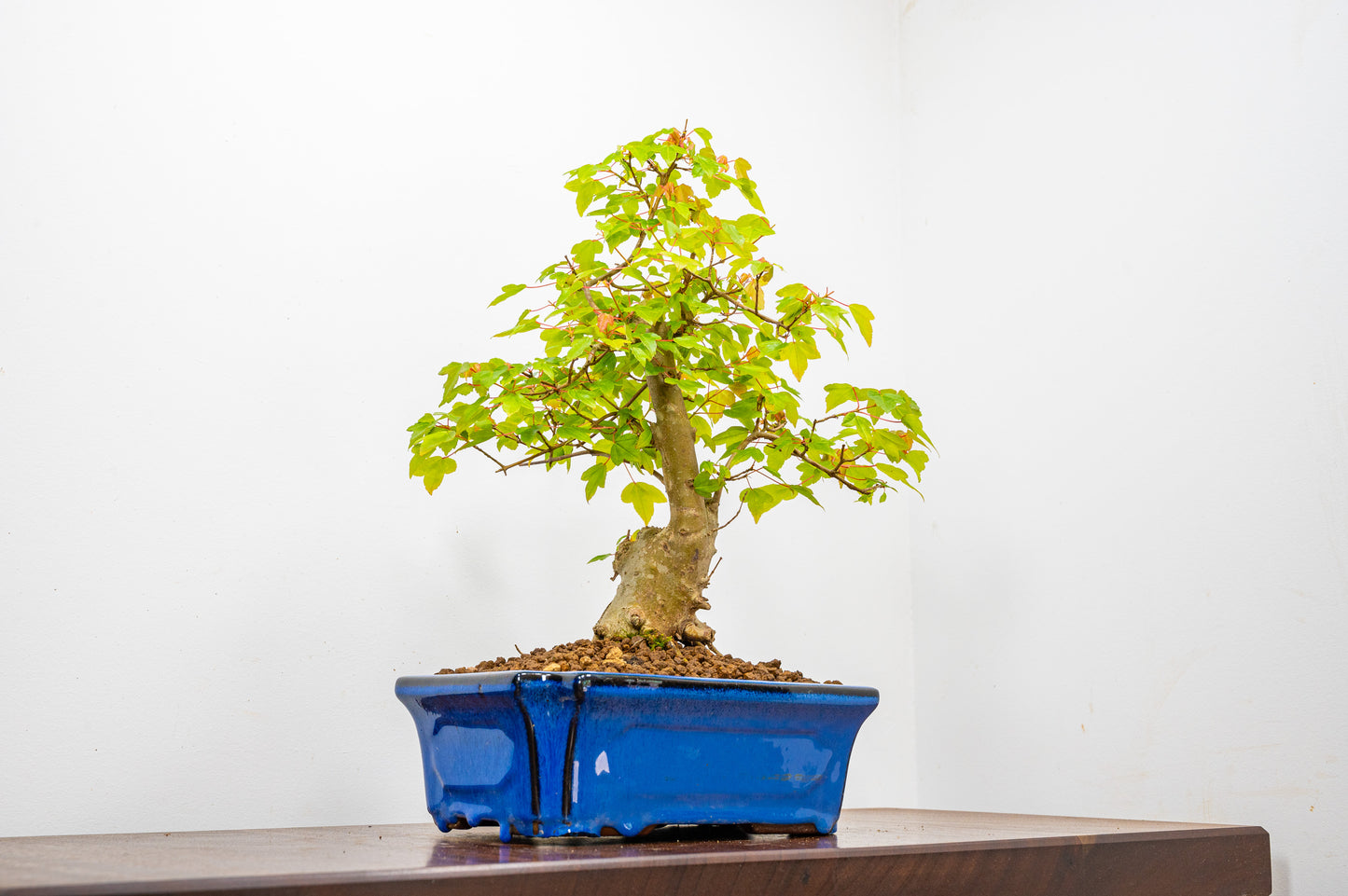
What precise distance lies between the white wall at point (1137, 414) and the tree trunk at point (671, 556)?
63 cm

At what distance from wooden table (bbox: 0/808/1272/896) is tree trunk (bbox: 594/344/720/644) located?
165mm

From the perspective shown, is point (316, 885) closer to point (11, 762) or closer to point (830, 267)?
point (11, 762)

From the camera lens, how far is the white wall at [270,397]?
98 centimetres

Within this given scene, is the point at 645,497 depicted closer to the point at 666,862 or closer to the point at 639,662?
the point at 639,662

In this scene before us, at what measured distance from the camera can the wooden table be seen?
0.53 m

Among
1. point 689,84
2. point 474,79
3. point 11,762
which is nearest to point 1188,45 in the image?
point 689,84

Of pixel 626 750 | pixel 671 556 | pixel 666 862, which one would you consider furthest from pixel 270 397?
pixel 666 862

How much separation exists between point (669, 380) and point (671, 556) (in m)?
0.15

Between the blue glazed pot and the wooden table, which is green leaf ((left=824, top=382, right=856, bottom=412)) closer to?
the blue glazed pot

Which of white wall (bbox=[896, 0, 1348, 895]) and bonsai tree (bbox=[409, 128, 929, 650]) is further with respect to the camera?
white wall (bbox=[896, 0, 1348, 895])

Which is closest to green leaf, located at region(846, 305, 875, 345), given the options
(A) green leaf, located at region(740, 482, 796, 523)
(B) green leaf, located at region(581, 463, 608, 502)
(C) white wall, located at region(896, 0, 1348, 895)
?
(A) green leaf, located at region(740, 482, 796, 523)

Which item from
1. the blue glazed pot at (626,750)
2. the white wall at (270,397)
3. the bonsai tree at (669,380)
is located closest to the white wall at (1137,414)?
the white wall at (270,397)

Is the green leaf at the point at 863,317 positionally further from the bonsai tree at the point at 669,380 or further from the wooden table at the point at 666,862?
the wooden table at the point at 666,862

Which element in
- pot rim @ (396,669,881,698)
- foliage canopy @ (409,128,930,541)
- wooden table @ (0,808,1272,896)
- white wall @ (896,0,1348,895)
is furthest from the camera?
white wall @ (896,0,1348,895)
